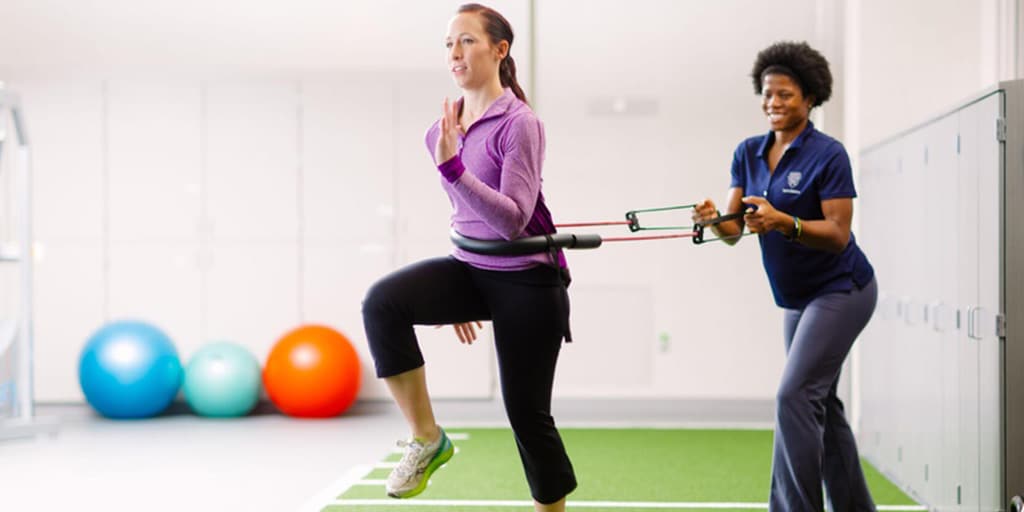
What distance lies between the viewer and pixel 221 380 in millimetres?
6379

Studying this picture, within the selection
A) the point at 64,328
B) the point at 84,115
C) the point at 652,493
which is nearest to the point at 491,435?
the point at 652,493

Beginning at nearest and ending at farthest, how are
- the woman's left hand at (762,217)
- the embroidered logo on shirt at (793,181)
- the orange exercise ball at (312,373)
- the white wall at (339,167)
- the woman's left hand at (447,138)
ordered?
the woman's left hand at (447,138) → the woman's left hand at (762,217) → the embroidered logo on shirt at (793,181) → the orange exercise ball at (312,373) → the white wall at (339,167)

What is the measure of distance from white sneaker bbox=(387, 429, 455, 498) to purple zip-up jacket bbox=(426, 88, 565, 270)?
463 mm

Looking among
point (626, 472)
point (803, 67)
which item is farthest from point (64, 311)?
point (803, 67)

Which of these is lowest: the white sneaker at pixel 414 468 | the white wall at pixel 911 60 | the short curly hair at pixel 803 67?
the white sneaker at pixel 414 468

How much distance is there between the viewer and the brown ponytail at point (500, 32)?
2.64 metres

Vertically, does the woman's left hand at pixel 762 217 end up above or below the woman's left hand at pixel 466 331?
above

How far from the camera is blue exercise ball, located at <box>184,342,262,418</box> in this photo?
252 inches

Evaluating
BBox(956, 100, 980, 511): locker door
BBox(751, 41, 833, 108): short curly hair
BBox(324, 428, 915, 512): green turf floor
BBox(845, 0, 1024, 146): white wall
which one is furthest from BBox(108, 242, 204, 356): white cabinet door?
BBox(956, 100, 980, 511): locker door

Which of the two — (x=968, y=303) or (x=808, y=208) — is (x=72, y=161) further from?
(x=968, y=303)

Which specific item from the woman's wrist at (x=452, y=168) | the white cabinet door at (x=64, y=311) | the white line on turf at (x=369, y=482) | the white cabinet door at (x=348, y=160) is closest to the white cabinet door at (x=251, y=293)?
the white cabinet door at (x=348, y=160)

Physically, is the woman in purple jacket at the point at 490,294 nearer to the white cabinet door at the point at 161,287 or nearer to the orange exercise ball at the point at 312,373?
the orange exercise ball at the point at 312,373

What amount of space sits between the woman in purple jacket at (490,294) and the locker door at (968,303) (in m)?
1.48

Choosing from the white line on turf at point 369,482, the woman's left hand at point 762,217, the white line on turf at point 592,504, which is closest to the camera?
the woman's left hand at point 762,217
